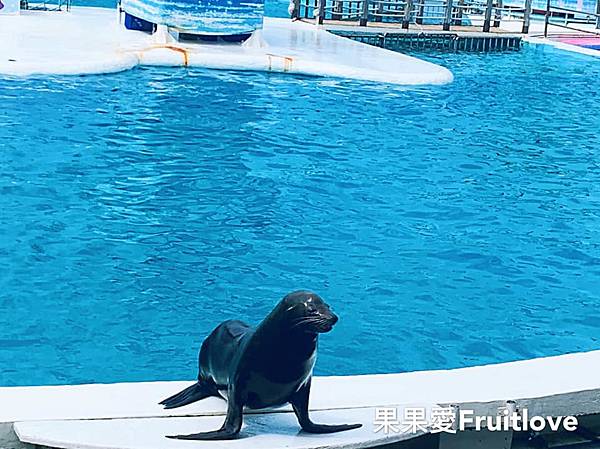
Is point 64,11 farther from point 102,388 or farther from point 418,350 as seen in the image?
point 102,388

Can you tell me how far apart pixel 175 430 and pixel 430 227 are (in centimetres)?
453

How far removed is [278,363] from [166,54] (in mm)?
10117

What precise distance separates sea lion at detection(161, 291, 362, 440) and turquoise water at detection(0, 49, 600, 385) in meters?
1.96

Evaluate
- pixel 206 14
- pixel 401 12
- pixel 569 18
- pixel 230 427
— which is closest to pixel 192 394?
pixel 230 427

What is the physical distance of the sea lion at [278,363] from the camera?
2.54m

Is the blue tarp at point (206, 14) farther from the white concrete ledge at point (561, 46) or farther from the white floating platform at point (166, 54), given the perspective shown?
the white concrete ledge at point (561, 46)

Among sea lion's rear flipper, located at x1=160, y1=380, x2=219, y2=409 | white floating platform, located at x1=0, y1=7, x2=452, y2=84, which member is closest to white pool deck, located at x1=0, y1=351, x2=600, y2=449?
sea lion's rear flipper, located at x1=160, y1=380, x2=219, y2=409

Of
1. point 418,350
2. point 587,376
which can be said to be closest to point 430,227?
point 418,350

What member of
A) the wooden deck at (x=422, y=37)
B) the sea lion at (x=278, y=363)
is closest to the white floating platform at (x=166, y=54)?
the wooden deck at (x=422, y=37)

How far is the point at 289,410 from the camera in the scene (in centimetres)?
282

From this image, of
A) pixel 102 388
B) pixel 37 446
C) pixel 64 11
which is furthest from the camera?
pixel 64 11

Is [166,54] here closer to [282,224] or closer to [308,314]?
[282,224]

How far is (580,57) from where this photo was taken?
57.9ft

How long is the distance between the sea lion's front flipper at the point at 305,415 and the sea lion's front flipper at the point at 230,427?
16 cm
